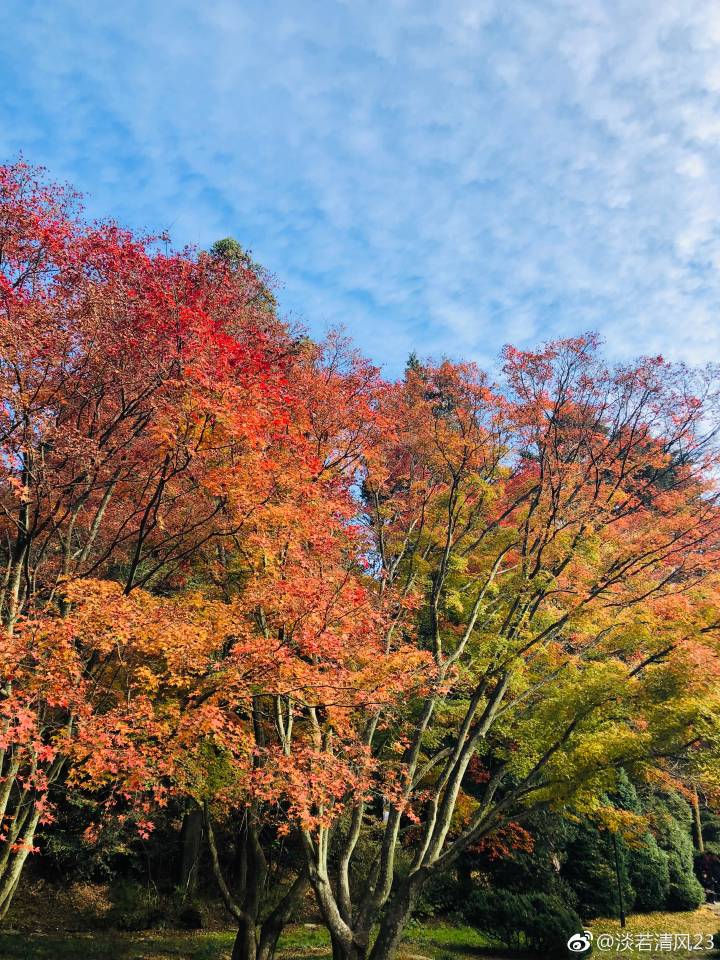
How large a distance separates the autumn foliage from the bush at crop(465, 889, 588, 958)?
71.7 inches

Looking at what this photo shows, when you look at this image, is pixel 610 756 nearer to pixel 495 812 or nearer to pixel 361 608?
pixel 495 812

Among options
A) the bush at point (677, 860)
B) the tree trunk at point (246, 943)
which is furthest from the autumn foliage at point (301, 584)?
the bush at point (677, 860)

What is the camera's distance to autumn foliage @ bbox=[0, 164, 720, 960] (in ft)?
30.5

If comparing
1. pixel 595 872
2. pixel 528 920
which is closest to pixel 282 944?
pixel 528 920

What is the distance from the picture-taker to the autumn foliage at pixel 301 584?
9.28 metres

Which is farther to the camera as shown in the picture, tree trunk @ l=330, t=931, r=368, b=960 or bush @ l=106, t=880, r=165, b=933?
bush @ l=106, t=880, r=165, b=933

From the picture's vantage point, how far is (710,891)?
22.2 meters

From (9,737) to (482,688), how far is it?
28.5 feet

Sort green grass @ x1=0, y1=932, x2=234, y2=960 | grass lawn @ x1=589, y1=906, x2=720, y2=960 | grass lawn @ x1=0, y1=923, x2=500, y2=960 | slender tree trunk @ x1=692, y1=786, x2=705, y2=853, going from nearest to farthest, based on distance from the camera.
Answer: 1. green grass @ x1=0, y1=932, x2=234, y2=960
2. grass lawn @ x1=0, y1=923, x2=500, y2=960
3. grass lawn @ x1=589, y1=906, x2=720, y2=960
4. slender tree trunk @ x1=692, y1=786, x2=705, y2=853

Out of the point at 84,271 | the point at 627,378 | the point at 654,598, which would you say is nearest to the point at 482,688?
the point at 654,598

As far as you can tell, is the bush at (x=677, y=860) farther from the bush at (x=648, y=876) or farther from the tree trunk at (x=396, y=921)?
the tree trunk at (x=396, y=921)

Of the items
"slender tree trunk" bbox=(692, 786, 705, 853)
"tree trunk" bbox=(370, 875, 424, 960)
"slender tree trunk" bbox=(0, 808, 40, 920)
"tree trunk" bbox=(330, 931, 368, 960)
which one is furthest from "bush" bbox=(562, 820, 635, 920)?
"slender tree trunk" bbox=(0, 808, 40, 920)

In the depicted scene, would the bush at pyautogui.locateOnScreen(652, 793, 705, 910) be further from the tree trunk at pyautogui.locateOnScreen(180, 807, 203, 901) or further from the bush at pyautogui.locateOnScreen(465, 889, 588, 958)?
the tree trunk at pyautogui.locateOnScreen(180, 807, 203, 901)

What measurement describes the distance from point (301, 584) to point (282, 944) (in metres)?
10.1
